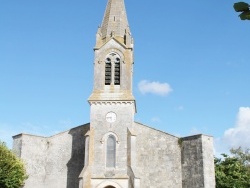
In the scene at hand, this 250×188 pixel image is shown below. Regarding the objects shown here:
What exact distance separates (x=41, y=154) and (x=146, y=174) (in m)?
9.65

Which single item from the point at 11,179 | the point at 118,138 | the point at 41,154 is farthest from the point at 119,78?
the point at 11,179

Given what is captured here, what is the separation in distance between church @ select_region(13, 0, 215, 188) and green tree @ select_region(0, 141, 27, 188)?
306 cm

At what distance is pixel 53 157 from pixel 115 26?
1302 cm

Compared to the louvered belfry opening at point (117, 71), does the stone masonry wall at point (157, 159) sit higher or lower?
lower

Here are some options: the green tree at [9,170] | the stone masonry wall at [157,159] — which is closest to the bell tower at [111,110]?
the stone masonry wall at [157,159]

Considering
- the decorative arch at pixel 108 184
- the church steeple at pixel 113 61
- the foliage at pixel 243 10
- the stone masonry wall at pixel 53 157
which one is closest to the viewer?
the foliage at pixel 243 10

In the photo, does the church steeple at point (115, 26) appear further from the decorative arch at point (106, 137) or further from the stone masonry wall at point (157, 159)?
the stone masonry wall at point (157, 159)

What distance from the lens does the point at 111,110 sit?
3175cm

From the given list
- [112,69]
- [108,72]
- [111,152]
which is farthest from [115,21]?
[111,152]

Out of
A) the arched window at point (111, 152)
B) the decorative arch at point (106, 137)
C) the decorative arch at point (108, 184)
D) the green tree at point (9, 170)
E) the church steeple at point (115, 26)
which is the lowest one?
the decorative arch at point (108, 184)

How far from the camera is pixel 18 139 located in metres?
33.3

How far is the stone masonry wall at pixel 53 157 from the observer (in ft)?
108

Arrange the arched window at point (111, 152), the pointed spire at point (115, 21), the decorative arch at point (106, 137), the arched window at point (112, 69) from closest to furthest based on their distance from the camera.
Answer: the arched window at point (111, 152)
the decorative arch at point (106, 137)
the arched window at point (112, 69)
the pointed spire at point (115, 21)

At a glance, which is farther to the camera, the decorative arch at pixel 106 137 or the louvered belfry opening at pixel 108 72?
the louvered belfry opening at pixel 108 72
